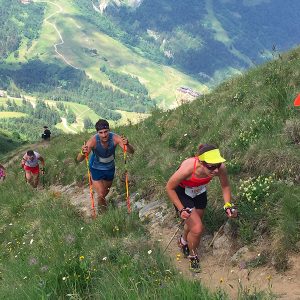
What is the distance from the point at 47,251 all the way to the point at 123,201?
4507mm

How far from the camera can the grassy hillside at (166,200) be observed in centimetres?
560

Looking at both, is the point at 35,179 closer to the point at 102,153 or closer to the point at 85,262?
the point at 102,153

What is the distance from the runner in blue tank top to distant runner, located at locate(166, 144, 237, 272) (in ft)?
10.6

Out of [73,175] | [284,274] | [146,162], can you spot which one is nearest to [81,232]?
[284,274]

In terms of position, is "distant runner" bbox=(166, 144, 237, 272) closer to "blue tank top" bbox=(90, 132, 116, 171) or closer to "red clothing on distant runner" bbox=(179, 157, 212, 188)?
"red clothing on distant runner" bbox=(179, 157, 212, 188)

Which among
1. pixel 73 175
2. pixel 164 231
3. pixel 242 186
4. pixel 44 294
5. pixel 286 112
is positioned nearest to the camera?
pixel 44 294

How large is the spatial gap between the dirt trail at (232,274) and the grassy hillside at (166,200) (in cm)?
23

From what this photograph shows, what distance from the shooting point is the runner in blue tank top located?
33.3ft

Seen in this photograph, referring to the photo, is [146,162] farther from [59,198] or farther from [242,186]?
[242,186]

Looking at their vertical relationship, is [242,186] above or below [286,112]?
below

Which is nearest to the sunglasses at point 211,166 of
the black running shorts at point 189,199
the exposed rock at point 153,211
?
the black running shorts at point 189,199

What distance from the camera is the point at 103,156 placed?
34.6ft

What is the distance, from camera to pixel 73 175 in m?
16.3

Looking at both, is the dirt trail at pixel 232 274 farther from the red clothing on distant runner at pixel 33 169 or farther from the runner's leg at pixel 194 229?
the red clothing on distant runner at pixel 33 169
